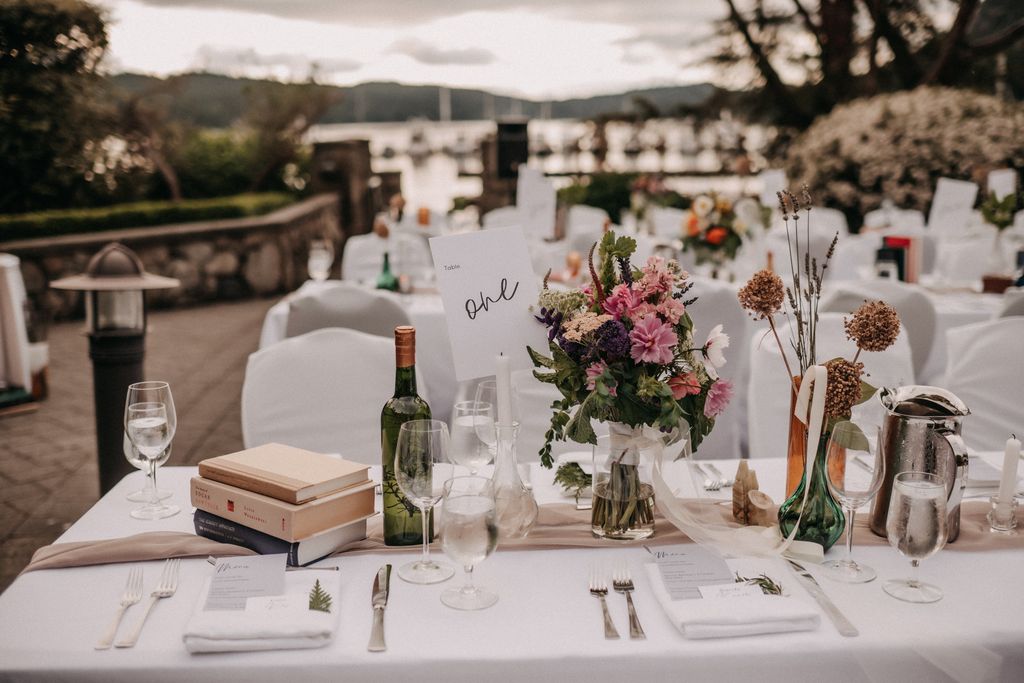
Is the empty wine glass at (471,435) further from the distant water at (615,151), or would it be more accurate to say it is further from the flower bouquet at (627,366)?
the distant water at (615,151)

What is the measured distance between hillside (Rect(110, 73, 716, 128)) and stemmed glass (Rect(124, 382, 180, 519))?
347 inches

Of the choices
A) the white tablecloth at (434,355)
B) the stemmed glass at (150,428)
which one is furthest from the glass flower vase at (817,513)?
the white tablecloth at (434,355)

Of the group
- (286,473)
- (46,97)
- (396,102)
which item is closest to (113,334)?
(286,473)

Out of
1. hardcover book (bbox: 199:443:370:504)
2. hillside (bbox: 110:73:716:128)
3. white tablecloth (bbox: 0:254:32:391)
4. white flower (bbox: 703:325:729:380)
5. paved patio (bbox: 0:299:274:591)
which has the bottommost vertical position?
paved patio (bbox: 0:299:274:591)

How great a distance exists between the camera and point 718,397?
1.43m

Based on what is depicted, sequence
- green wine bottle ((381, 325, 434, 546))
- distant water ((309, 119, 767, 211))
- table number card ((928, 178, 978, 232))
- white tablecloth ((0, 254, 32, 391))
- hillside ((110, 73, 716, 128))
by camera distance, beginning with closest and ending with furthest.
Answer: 1. green wine bottle ((381, 325, 434, 546))
2. white tablecloth ((0, 254, 32, 391))
3. table number card ((928, 178, 978, 232))
4. hillside ((110, 73, 716, 128))
5. distant water ((309, 119, 767, 211))

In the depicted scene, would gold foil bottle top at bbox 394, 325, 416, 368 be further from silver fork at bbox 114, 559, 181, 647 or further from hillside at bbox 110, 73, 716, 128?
hillside at bbox 110, 73, 716, 128

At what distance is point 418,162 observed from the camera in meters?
13.4

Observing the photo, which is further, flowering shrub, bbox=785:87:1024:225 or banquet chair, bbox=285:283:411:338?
flowering shrub, bbox=785:87:1024:225

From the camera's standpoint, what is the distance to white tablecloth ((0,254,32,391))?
472 cm

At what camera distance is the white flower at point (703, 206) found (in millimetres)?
4352

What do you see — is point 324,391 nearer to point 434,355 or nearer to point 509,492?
point 509,492

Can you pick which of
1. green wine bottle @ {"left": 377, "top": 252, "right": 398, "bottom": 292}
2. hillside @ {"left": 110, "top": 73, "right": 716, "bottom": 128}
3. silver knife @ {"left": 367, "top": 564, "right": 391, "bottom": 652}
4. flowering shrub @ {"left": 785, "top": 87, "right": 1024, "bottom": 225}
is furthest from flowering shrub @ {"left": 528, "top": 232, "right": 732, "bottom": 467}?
hillside @ {"left": 110, "top": 73, "right": 716, "bottom": 128}

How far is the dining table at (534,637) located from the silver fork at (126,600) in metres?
0.01
